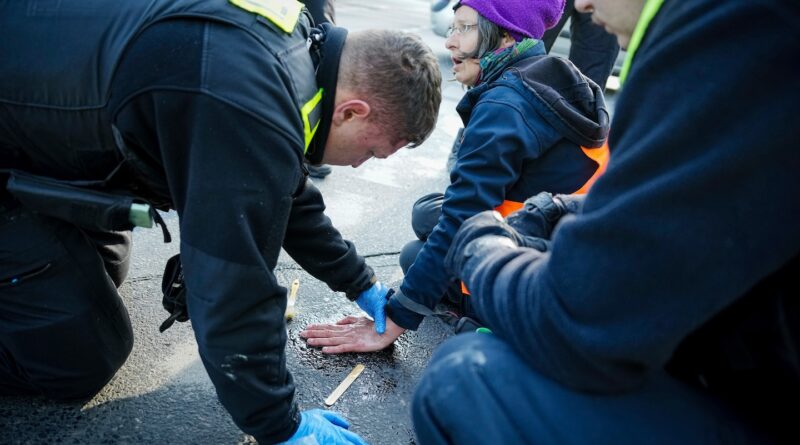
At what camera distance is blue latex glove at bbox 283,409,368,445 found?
5.24 feet

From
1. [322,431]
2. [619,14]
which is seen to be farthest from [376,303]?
[619,14]

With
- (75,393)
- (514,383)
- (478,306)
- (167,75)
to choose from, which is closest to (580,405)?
(514,383)

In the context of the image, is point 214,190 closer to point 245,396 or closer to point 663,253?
point 245,396

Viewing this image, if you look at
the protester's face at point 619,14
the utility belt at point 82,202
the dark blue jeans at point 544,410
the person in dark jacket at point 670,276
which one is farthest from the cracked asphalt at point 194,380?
the protester's face at point 619,14

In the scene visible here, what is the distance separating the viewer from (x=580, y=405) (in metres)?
1.07

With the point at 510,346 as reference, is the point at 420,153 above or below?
below

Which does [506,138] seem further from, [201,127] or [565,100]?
[201,127]

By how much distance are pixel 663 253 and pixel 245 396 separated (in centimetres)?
104

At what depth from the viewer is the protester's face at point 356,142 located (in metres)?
1.61

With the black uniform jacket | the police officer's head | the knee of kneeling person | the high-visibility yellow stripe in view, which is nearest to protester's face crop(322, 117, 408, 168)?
the police officer's head

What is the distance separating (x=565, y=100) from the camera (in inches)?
75.6

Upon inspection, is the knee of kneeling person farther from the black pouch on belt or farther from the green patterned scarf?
the green patterned scarf

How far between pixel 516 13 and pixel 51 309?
183cm

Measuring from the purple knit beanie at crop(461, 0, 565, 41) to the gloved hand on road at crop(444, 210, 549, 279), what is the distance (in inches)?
41.6
